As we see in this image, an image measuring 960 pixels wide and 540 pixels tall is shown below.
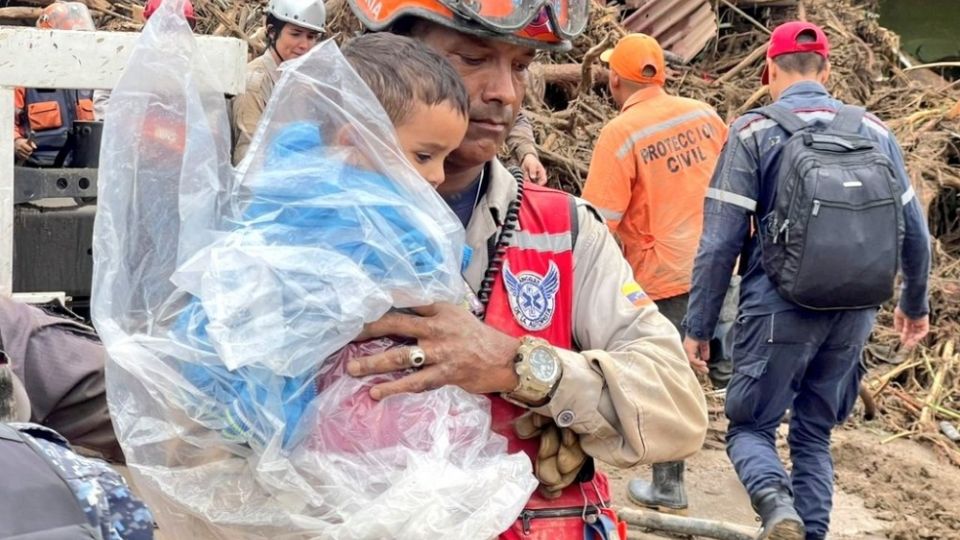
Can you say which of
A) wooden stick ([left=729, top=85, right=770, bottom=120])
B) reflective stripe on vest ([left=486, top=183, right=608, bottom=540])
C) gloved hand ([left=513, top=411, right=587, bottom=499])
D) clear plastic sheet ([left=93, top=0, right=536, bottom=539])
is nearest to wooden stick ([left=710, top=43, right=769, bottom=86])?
wooden stick ([left=729, top=85, right=770, bottom=120])

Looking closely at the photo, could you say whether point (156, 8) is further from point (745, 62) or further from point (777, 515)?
point (745, 62)

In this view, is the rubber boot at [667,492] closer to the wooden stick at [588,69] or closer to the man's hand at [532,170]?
the man's hand at [532,170]

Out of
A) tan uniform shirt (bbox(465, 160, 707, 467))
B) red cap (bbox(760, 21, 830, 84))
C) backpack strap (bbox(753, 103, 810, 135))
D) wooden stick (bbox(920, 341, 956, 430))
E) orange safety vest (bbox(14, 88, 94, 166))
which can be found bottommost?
wooden stick (bbox(920, 341, 956, 430))

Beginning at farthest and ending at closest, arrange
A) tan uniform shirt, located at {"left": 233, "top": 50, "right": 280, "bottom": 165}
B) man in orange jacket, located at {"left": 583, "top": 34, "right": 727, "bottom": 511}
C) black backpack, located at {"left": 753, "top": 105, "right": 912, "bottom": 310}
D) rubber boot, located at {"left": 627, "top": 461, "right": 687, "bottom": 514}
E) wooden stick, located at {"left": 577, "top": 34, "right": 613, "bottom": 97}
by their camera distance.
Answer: wooden stick, located at {"left": 577, "top": 34, "right": 613, "bottom": 97} → man in orange jacket, located at {"left": 583, "top": 34, "right": 727, "bottom": 511} → rubber boot, located at {"left": 627, "top": 461, "right": 687, "bottom": 514} → black backpack, located at {"left": 753, "top": 105, "right": 912, "bottom": 310} → tan uniform shirt, located at {"left": 233, "top": 50, "right": 280, "bottom": 165}

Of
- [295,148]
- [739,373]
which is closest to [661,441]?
[295,148]

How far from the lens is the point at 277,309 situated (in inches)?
70.3

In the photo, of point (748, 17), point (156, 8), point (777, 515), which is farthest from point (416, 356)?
point (748, 17)

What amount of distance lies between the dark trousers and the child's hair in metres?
3.34

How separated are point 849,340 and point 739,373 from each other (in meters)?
0.50

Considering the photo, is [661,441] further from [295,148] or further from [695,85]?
[695,85]

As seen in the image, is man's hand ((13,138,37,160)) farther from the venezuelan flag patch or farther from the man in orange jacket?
the venezuelan flag patch

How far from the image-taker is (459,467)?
6.16ft

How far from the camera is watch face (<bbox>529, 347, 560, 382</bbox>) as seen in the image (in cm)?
205

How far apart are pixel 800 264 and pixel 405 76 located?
3.25 metres
